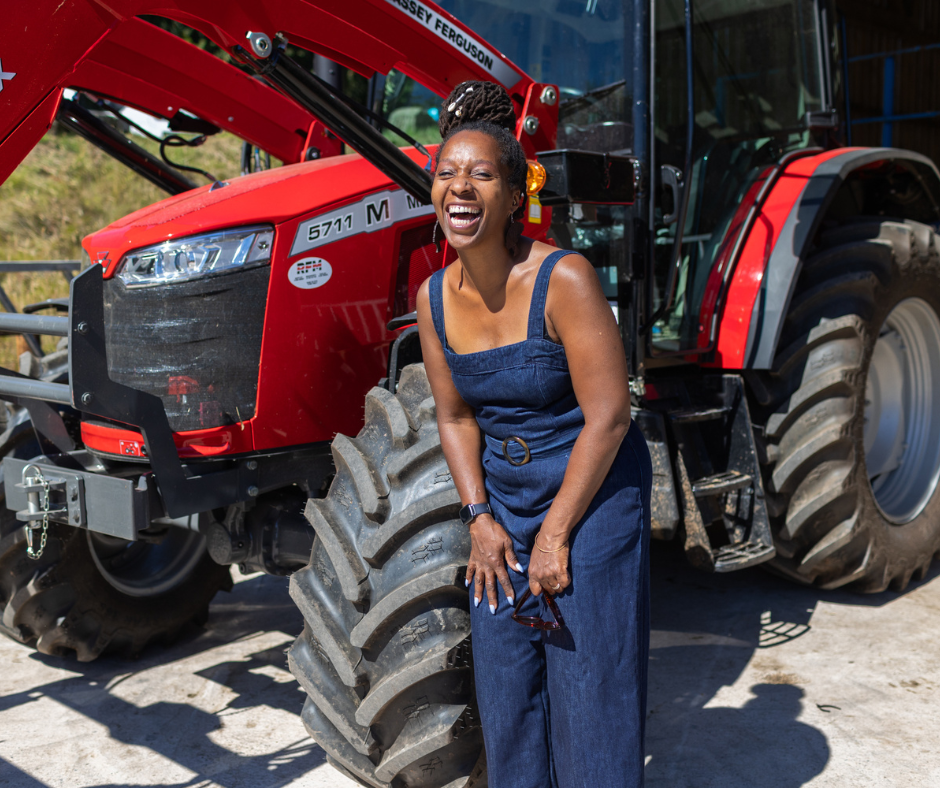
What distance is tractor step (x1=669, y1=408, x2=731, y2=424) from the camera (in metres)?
3.28

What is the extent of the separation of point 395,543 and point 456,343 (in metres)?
0.54

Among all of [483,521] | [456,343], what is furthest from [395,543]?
[456,343]

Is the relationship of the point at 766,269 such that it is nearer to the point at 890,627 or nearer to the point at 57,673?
the point at 890,627

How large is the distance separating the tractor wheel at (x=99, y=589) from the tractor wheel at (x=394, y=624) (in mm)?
1218

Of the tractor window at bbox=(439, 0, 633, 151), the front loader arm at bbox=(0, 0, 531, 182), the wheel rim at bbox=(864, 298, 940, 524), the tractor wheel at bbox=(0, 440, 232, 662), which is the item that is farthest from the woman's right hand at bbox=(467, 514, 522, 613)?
the wheel rim at bbox=(864, 298, 940, 524)

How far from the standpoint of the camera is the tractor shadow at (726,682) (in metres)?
2.75

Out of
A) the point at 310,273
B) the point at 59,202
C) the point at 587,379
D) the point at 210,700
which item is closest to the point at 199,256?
the point at 310,273

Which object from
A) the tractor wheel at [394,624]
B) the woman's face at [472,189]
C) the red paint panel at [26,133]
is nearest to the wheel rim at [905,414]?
the tractor wheel at [394,624]

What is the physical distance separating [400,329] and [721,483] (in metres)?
1.30

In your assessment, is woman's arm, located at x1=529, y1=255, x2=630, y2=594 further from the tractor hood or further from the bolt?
the tractor hood

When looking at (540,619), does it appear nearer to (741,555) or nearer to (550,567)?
(550,567)

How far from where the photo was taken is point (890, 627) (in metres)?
3.74

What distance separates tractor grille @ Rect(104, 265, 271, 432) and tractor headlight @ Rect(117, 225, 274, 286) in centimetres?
3

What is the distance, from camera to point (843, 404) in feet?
11.7
